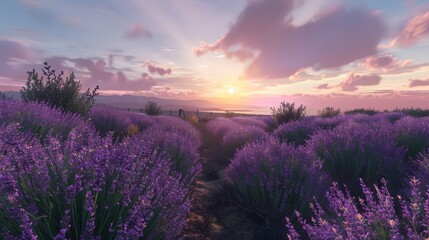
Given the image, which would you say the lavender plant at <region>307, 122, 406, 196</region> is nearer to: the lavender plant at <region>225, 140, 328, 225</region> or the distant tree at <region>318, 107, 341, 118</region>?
the lavender plant at <region>225, 140, 328, 225</region>

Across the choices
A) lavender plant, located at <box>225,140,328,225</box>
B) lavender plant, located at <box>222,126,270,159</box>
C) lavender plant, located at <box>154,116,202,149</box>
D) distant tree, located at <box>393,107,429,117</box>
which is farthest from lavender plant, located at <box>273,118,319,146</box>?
distant tree, located at <box>393,107,429,117</box>

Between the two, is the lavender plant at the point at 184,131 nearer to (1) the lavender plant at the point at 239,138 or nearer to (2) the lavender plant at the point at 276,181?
(1) the lavender plant at the point at 239,138

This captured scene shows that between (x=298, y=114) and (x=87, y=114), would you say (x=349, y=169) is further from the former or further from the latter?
(x=298, y=114)

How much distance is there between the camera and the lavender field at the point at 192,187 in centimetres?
239

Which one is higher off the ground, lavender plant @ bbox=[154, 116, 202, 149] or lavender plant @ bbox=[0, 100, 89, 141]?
lavender plant @ bbox=[0, 100, 89, 141]

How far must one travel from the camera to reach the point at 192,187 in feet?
22.4

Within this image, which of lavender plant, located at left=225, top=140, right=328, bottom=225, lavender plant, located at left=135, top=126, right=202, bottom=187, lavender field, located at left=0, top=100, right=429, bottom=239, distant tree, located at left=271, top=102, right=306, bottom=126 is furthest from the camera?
distant tree, located at left=271, top=102, right=306, bottom=126

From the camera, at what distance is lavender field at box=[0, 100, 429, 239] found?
2.39 metres

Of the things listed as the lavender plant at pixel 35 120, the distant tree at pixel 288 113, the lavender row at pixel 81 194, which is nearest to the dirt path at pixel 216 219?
the lavender row at pixel 81 194

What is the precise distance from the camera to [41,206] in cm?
268

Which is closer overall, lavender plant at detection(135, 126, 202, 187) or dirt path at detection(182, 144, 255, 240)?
dirt path at detection(182, 144, 255, 240)

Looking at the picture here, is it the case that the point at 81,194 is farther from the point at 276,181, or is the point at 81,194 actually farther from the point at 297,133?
the point at 297,133

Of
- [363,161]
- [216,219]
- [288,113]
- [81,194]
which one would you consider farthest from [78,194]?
[288,113]

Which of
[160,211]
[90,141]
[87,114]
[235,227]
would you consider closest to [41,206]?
[90,141]
